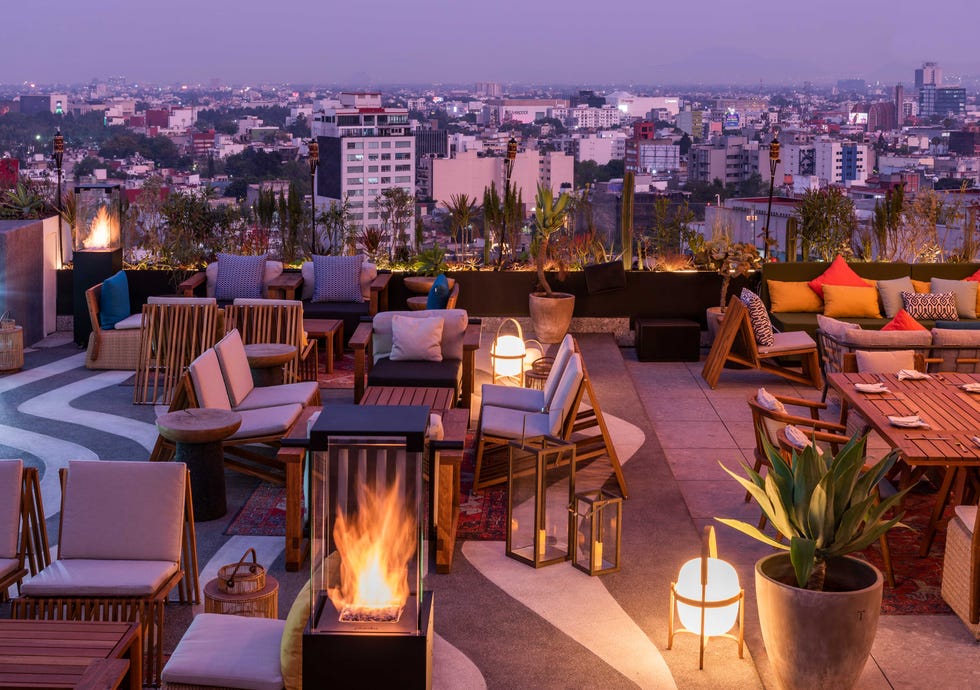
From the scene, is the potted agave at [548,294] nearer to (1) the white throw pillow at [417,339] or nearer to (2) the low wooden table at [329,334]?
(2) the low wooden table at [329,334]

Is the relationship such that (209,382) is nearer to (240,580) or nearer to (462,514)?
(462,514)

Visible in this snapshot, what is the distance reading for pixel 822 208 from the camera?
12859mm

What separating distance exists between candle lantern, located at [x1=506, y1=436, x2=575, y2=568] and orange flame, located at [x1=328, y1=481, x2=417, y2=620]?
2.00m

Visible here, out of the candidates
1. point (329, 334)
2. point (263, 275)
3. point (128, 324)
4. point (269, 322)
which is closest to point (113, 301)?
point (128, 324)

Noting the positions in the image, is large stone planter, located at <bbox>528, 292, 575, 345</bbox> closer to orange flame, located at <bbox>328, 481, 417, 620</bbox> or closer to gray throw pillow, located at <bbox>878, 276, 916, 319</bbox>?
gray throw pillow, located at <bbox>878, 276, 916, 319</bbox>

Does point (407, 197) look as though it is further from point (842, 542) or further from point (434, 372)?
point (842, 542)

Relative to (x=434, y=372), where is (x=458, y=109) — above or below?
above

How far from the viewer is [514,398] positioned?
25.8 feet

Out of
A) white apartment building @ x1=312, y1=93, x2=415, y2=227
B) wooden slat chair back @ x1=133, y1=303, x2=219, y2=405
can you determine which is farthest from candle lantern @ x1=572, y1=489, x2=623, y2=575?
white apartment building @ x1=312, y1=93, x2=415, y2=227

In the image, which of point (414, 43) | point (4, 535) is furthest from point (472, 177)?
point (414, 43)

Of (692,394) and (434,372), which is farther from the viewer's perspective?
(692,394)

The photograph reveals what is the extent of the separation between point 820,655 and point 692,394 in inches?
229

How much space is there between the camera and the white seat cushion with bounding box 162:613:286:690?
4102mm

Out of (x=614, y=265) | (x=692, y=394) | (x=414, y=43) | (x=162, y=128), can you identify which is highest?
(x=414, y=43)
